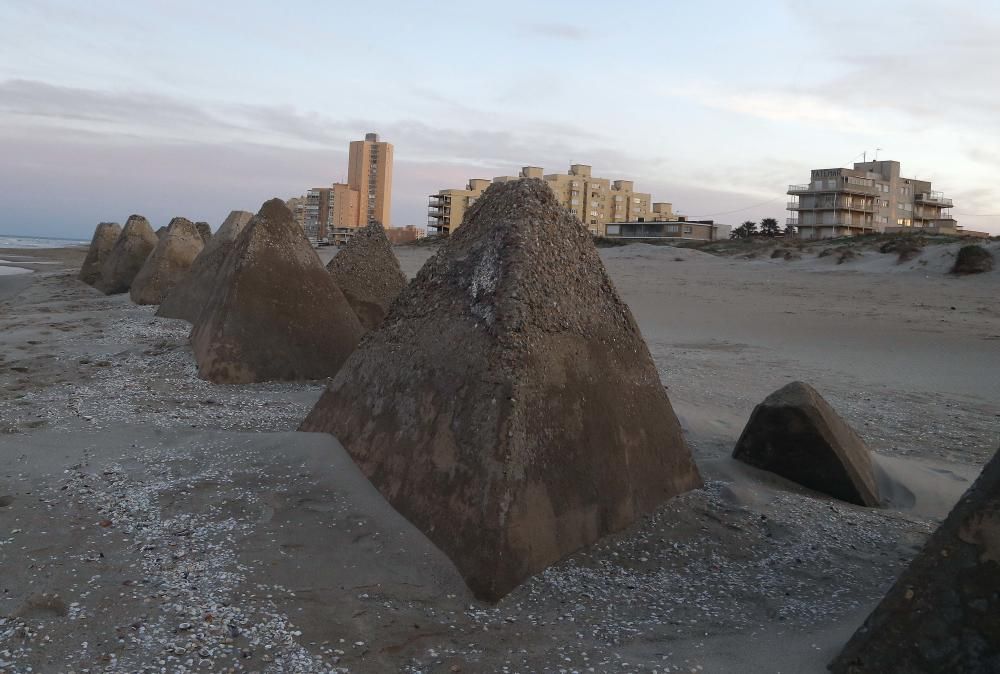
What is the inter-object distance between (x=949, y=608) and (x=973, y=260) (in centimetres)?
1523

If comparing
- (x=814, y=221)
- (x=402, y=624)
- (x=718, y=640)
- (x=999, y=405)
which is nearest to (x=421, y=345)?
(x=402, y=624)

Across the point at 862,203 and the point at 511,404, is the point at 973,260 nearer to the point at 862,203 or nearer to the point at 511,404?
the point at 511,404

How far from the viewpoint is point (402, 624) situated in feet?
7.39

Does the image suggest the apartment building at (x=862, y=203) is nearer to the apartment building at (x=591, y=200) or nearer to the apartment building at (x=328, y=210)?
the apartment building at (x=591, y=200)

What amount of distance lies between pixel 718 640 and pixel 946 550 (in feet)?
2.16

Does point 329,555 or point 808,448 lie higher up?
point 808,448

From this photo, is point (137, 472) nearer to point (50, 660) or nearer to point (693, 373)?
point (50, 660)

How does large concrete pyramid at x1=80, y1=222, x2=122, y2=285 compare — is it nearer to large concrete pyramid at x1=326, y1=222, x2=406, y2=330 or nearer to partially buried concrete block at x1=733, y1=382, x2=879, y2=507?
large concrete pyramid at x1=326, y1=222, x2=406, y2=330

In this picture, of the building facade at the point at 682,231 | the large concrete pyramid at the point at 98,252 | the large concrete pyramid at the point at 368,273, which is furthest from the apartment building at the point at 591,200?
the large concrete pyramid at the point at 368,273

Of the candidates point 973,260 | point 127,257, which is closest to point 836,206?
point 973,260

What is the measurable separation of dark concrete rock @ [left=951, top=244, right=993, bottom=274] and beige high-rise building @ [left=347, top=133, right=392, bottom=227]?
68938 mm

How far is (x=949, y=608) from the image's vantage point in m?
1.83

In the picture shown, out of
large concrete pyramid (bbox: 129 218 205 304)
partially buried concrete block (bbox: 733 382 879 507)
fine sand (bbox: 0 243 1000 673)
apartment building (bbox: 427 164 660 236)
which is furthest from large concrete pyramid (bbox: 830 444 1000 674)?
apartment building (bbox: 427 164 660 236)

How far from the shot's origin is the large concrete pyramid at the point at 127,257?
1310 centimetres
